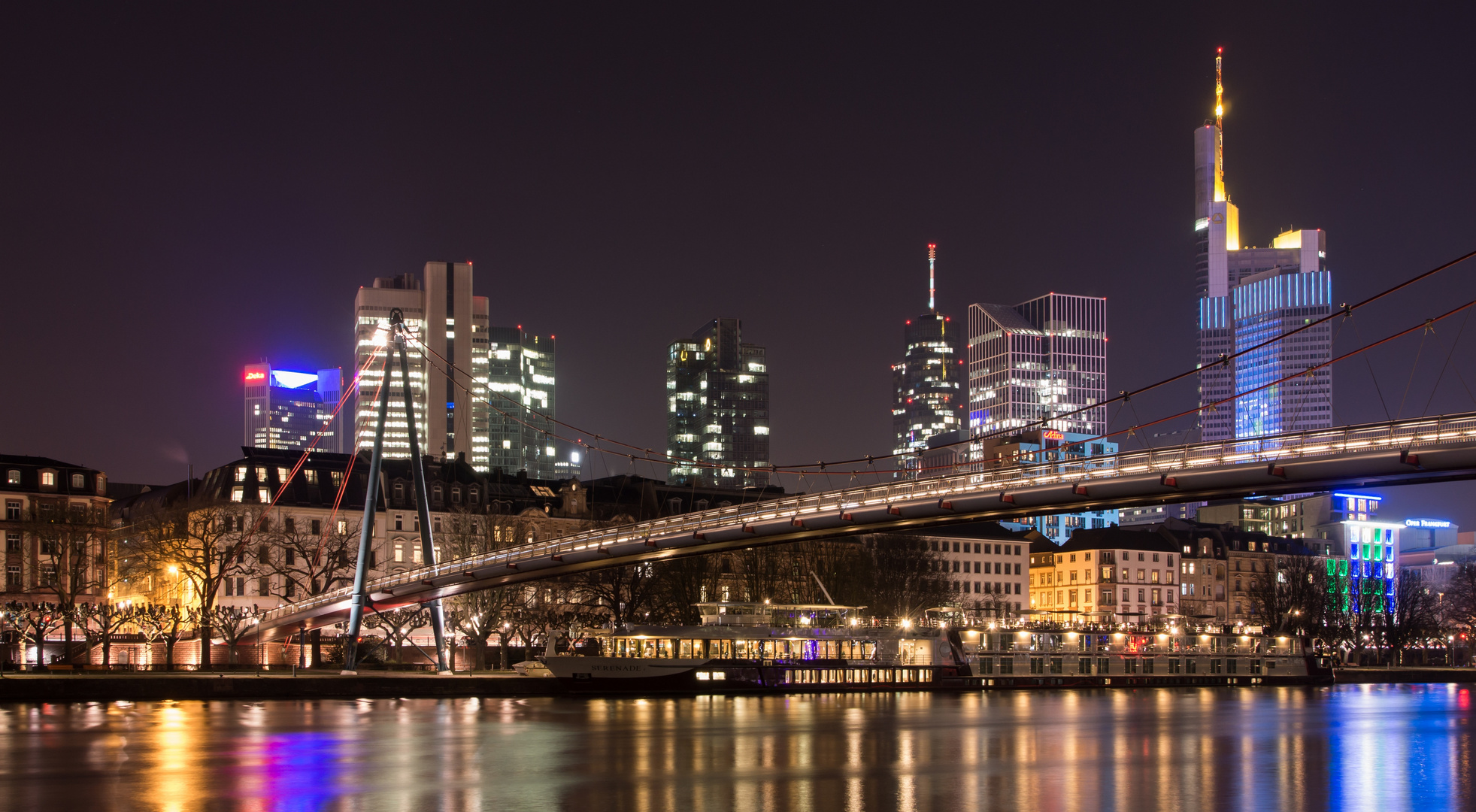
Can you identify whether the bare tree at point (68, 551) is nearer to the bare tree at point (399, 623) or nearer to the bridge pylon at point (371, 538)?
the bridge pylon at point (371, 538)

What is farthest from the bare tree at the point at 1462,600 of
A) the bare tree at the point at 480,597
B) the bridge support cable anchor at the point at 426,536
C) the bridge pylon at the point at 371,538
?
the bridge pylon at the point at 371,538

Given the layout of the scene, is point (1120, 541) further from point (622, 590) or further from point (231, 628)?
point (231, 628)

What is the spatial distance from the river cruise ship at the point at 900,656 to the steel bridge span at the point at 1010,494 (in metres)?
7.68

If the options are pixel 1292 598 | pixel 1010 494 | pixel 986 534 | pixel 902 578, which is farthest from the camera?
pixel 986 534

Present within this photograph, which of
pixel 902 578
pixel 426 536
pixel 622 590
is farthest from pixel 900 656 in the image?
pixel 426 536

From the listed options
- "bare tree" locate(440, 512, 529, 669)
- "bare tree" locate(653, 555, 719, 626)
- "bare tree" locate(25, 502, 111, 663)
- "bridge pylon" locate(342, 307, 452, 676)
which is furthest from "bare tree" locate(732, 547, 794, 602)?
"bare tree" locate(25, 502, 111, 663)

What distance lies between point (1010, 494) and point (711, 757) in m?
14.4

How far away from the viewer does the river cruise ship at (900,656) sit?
2852 inches

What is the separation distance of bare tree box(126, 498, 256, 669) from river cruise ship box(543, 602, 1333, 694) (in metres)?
18.7

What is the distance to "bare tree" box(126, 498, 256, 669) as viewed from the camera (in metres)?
75.3

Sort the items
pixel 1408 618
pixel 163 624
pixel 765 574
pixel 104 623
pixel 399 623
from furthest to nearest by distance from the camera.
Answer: pixel 1408 618 < pixel 765 574 < pixel 163 624 < pixel 399 623 < pixel 104 623

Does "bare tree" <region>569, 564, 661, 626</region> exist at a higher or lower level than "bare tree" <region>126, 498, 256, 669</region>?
lower

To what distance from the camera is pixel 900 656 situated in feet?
267

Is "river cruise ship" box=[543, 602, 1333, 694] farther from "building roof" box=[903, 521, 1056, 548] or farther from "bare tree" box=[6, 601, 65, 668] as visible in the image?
"building roof" box=[903, 521, 1056, 548]
